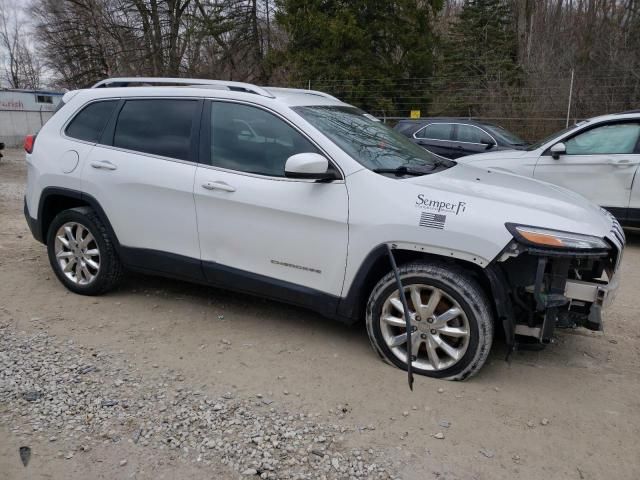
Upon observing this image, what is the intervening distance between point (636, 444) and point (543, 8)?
2466cm

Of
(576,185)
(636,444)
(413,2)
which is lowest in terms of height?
(636,444)

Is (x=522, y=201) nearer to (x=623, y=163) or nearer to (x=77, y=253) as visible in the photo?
(x=77, y=253)

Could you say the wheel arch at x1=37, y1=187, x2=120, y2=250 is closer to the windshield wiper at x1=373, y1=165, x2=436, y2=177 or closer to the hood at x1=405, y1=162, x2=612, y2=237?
the windshield wiper at x1=373, y1=165, x2=436, y2=177

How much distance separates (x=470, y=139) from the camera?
10938 millimetres

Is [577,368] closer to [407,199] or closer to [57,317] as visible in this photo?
[407,199]

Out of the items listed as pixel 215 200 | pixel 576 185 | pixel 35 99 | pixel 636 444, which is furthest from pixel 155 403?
pixel 35 99

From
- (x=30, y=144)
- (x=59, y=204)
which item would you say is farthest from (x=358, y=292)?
(x=30, y=144)

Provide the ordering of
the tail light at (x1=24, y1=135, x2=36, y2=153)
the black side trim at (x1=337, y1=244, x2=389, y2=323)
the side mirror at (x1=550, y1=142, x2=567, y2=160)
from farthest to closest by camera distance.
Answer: the side mirror at (x1=550, y1=142, x2=567, y2=160), the tail light at (x1=24, y1=135, x2=36, y2=153), the black side trim at (x1=337, y1=244, x2=389, y2=323)

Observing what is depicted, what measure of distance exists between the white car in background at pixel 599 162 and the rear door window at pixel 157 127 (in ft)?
16.3

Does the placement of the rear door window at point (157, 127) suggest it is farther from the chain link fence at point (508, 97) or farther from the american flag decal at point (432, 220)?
the chain link fence at point (508, 97)

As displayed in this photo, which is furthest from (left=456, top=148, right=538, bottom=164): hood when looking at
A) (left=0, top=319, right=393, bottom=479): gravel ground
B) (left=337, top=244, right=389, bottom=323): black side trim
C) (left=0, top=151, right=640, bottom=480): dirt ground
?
(left=0, top=319, right=393, bottom=479): gravel ground

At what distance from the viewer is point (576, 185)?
713 cm

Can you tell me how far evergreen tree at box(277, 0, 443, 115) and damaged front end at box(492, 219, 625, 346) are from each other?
57.6ft

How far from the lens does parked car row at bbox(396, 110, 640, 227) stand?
6.82 metres
